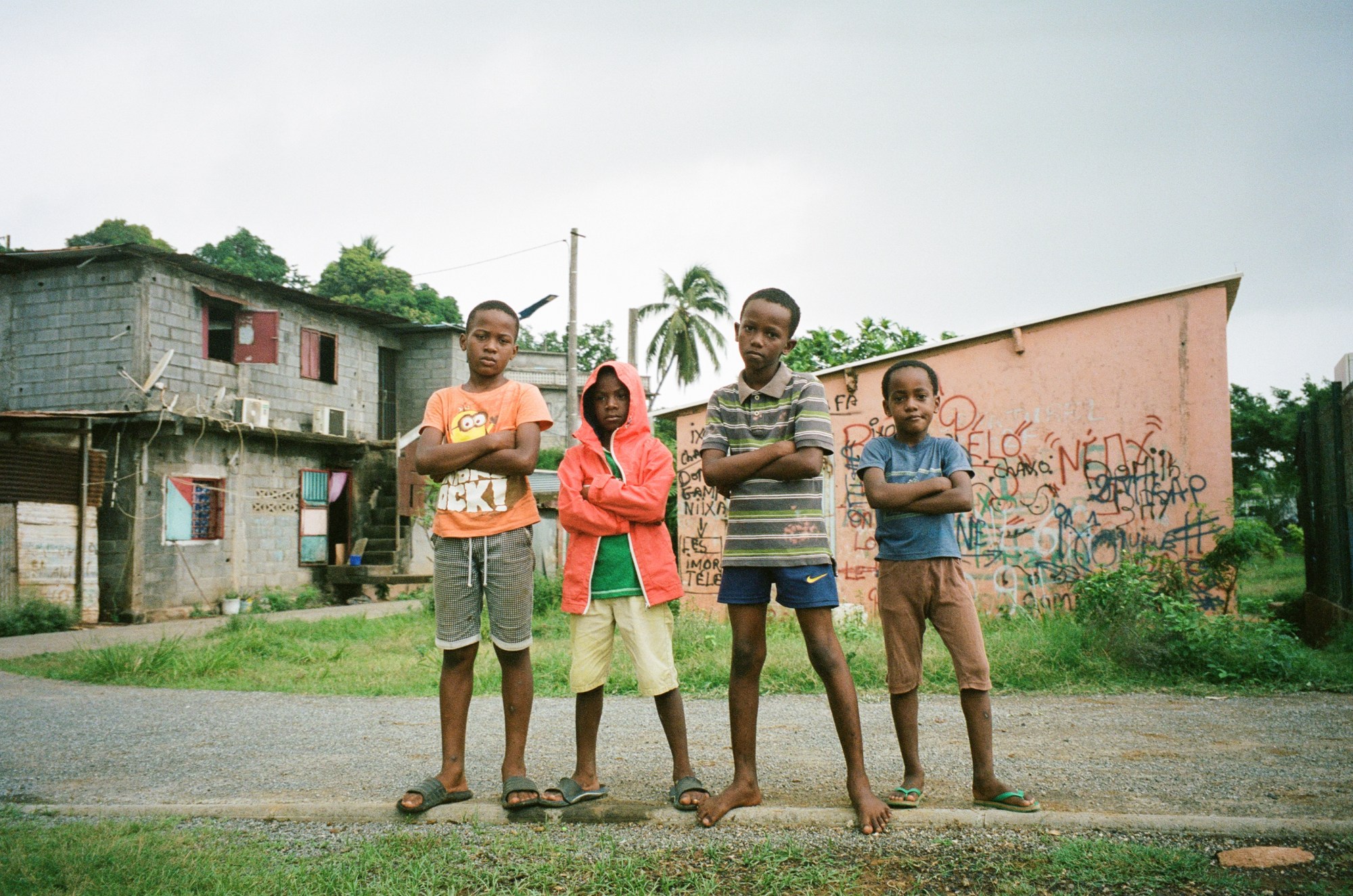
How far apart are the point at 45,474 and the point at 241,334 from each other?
A: 4.71m

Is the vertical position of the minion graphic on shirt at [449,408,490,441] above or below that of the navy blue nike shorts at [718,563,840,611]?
above

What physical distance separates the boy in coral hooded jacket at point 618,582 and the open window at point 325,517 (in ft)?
53.8

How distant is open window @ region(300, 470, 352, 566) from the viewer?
1833 cm

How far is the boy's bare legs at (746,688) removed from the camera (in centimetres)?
320

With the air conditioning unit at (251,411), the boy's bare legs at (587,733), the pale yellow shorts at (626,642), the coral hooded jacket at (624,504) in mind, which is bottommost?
the boy's bare legs at (587,733)

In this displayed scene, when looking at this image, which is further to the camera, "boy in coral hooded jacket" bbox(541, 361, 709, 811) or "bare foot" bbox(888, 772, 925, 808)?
"boy in coral hooded jacket" bbox(541, 361, 709, 811)

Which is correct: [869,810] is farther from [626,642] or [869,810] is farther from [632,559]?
[632,559]

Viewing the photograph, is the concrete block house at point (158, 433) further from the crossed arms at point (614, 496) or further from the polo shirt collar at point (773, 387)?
the polo shirt collar at point (773, 387)

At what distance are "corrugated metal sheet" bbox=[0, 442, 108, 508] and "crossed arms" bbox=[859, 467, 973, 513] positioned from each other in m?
13.0

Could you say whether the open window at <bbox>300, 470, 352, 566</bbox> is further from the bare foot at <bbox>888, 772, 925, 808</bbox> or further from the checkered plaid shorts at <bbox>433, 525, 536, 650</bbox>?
the bare foot at <bbox>888, 772, 925, 808</bbox>

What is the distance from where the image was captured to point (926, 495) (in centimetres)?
326

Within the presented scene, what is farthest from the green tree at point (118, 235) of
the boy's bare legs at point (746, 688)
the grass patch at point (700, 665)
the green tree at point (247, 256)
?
the boy's bare legs at point (746, 688)

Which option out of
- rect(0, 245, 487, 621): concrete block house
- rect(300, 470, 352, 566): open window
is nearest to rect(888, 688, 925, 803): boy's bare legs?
rect(0, 245, 487, 621): concrete block house

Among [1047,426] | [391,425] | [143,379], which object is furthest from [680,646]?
[391,425]
